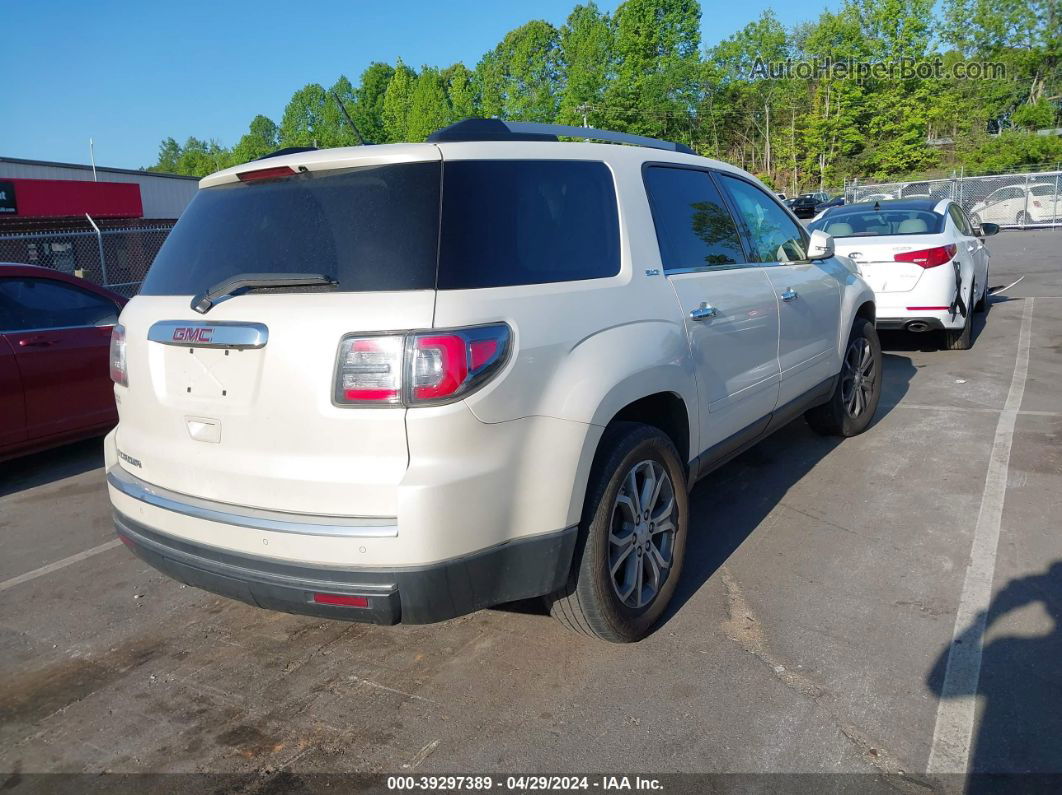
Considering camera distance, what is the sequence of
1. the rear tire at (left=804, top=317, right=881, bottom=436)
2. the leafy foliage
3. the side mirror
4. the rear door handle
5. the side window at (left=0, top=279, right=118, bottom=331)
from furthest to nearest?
the leafy foliage → the side window at (left=0, top=279, right=118, bottom=331) → the rear tire at (left=804, top=317, right=881, bottom=436) → the side mirror → the rear door handle

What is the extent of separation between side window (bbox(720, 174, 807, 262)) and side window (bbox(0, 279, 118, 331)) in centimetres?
476

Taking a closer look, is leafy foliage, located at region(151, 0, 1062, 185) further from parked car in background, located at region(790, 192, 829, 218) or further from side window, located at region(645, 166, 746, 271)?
side window, located at region(645, 166, 746, 271)

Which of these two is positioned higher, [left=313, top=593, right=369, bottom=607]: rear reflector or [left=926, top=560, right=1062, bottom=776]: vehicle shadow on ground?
[left=313, top=593, right=369, bottom=607]: rear reflector

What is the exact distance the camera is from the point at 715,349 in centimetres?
385

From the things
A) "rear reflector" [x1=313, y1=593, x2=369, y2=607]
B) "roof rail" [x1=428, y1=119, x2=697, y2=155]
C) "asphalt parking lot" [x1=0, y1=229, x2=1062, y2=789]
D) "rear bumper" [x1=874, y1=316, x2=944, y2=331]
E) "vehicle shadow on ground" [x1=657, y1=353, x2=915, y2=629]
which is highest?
"roof rail" [x1=428, y1=119, x2=697, y2=155]

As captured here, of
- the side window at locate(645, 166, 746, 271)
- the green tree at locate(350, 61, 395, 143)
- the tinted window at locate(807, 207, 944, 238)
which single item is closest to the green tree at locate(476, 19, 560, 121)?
the green tree at locate(350, 61, 395, 143)

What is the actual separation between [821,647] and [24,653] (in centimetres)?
330

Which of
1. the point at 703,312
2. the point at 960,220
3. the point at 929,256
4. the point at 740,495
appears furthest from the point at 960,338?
the point at 703,312

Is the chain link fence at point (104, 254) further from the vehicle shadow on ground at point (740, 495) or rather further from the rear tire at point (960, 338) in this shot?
the rear tire at point (960, 338)

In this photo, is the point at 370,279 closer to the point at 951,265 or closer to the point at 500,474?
the point at 500,474

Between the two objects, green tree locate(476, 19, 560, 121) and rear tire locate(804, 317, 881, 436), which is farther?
green tree locate(476, 19, 560, 121)

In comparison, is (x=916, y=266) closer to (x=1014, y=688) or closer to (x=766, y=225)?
(x=766, y=225)

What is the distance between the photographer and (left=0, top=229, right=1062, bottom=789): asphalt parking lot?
2711 millimetres

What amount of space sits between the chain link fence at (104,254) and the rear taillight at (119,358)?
11655mm
